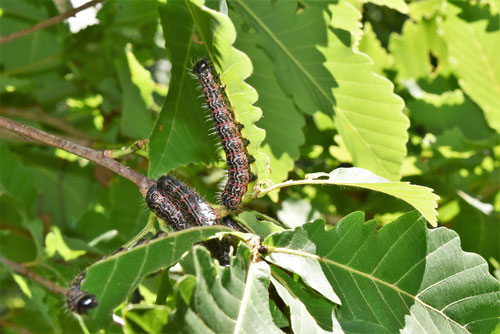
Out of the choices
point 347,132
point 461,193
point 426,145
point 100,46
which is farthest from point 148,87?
point 461,193

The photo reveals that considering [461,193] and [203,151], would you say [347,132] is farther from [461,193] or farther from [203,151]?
[461,193]

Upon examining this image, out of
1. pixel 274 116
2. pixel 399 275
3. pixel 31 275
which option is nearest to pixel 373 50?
pixel 274 116

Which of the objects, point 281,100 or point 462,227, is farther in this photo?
point 462,227

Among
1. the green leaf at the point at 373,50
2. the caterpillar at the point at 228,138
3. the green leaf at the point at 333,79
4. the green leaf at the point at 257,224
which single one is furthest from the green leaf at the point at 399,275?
the green leaf at the point at 373,50

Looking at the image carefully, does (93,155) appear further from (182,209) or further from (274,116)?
(274,116)

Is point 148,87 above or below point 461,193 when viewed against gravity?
above

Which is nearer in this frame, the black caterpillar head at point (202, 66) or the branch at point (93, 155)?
the branch at point (93, 155)

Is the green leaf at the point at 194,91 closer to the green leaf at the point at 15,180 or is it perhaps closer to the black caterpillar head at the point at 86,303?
the black caterpillar head at the point at 86,303
